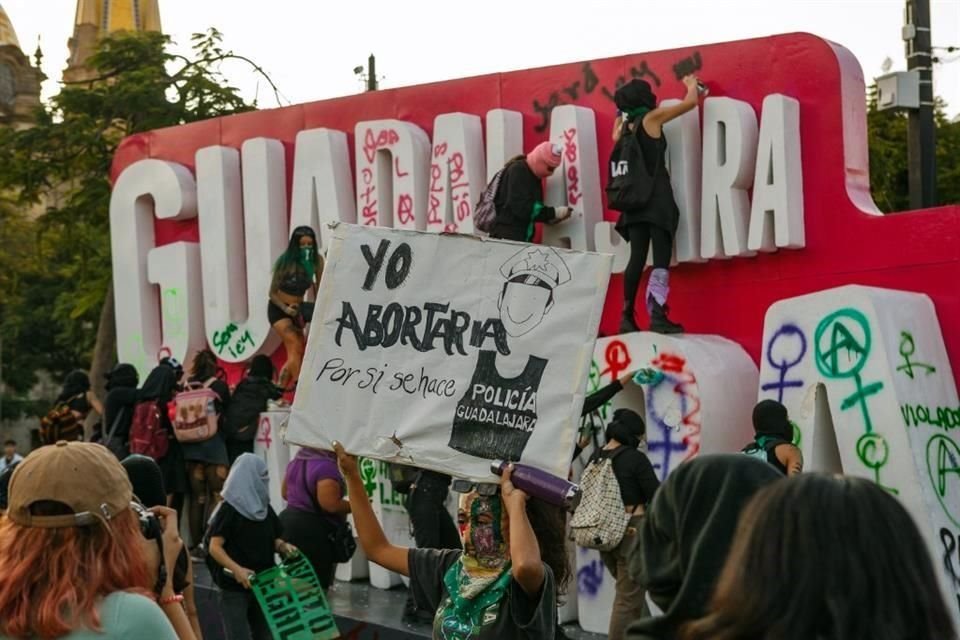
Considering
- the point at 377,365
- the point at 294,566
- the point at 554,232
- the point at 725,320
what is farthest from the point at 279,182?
the point at 377,365

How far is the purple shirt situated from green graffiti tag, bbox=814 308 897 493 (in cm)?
289

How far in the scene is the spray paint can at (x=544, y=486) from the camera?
5.07 metres

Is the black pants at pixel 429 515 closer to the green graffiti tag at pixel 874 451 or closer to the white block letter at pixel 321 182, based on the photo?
the green graffiti tag at pixel 874 451

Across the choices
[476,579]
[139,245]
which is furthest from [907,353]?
[139,245]

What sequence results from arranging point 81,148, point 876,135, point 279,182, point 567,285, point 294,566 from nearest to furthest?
point 567,285
point 294,566
point 279,182
point 81,148
point 876,135

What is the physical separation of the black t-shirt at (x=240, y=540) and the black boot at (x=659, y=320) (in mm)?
3126

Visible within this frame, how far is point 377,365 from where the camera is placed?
6.19 meters

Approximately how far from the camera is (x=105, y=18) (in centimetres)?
5988

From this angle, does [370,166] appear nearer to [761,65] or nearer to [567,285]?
[761,65]

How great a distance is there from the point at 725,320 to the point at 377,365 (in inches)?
188

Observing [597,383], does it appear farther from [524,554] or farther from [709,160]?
[524,554]

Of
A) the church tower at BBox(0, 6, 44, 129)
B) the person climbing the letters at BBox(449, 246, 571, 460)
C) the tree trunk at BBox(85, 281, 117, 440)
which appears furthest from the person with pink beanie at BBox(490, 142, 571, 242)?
the church tower at BBox(0, 6, 44, 129)

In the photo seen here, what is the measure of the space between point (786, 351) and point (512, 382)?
3.93m

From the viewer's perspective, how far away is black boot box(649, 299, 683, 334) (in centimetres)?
1039
